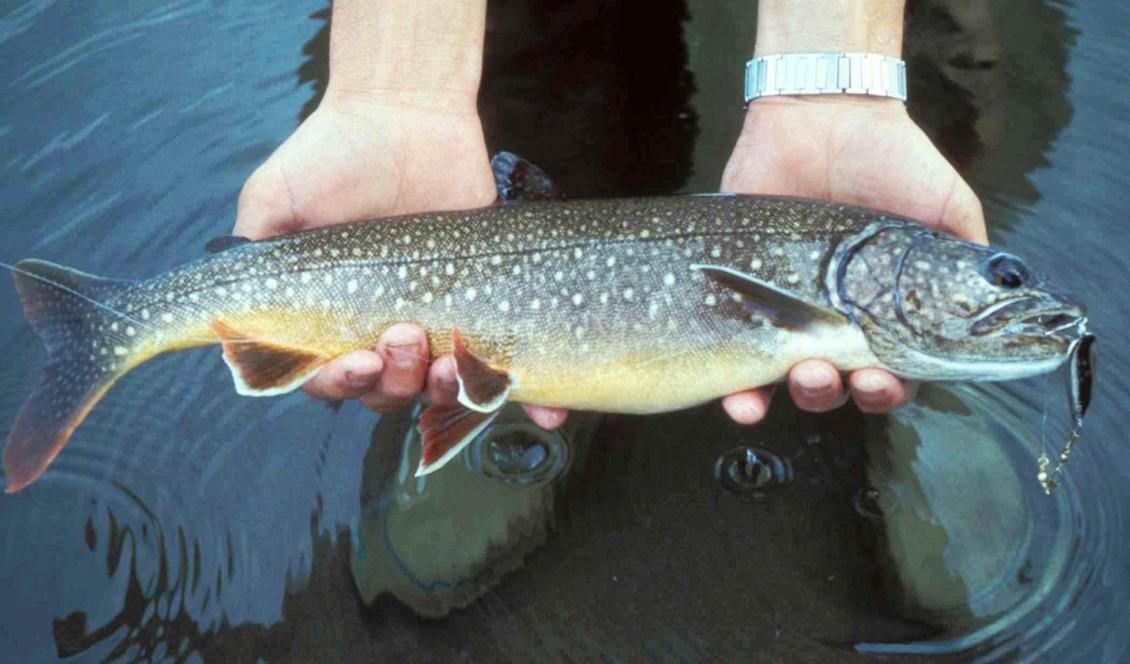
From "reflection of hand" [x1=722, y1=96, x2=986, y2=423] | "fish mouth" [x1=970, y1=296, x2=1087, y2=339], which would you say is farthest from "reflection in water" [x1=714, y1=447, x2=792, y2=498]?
"fish mouth" [x1=970, y1=296, x2=1087, y2=339]

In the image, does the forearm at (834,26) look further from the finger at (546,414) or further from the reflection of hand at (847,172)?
the finger at (546,414)

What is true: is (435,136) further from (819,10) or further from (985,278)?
(985,278)

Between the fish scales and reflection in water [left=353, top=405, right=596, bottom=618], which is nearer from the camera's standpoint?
the fish scales

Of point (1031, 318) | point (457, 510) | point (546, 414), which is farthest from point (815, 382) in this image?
point (457, 510)

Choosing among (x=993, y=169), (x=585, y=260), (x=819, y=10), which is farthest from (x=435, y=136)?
(x=993, y=169)

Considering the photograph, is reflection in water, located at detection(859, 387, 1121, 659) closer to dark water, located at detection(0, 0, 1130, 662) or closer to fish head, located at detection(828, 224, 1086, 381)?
dark water, located at detection(0, 0, 1130, 662)

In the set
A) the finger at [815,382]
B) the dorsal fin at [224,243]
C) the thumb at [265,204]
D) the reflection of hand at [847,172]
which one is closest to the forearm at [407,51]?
the thumb at [265,204]

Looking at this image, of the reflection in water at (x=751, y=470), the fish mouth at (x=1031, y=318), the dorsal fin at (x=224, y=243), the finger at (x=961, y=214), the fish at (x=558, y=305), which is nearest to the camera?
the fish mouth at (x=1031, y=318)

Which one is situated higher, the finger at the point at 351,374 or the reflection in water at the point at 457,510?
the finger at the point at 351,374

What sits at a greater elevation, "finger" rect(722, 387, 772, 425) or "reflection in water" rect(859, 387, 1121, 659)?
"finger" rect(722, 387, 772, 425)
